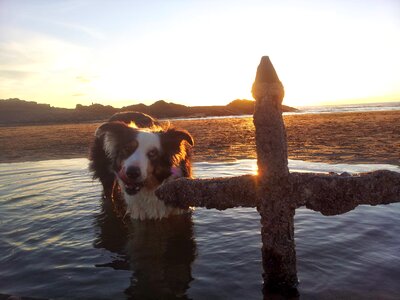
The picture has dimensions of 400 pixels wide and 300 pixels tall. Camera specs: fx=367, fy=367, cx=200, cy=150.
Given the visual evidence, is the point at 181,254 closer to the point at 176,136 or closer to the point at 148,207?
the point at 148,207

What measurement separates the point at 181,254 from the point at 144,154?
1.87 m

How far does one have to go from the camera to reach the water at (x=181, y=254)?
3684mm

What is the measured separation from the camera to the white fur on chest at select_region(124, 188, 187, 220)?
21.0 ft

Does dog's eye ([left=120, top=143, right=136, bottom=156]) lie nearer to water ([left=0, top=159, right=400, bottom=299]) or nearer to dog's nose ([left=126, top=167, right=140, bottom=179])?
dog's nose ([left=126, top=167, right=140, bottom=179])

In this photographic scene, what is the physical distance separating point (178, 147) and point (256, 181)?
318 centimetres

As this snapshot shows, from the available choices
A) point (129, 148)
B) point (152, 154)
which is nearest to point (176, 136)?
point (152, 154)

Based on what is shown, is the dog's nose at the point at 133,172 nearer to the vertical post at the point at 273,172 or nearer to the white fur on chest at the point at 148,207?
the white fur on chest at the point at 148,207

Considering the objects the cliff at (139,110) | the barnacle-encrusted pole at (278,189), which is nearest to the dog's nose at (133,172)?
the barnacle-encrusted pole at (278,189)

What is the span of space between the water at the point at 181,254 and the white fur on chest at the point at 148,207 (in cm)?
23

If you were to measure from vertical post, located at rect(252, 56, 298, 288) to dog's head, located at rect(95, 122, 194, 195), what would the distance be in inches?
108

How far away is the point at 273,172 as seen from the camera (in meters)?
3.29

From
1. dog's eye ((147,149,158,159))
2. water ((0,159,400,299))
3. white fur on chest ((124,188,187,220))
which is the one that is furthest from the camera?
white fur on chest ((124,188,187,220))

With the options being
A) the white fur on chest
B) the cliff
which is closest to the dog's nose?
the white fur on chest

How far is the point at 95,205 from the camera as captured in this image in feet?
24.4
